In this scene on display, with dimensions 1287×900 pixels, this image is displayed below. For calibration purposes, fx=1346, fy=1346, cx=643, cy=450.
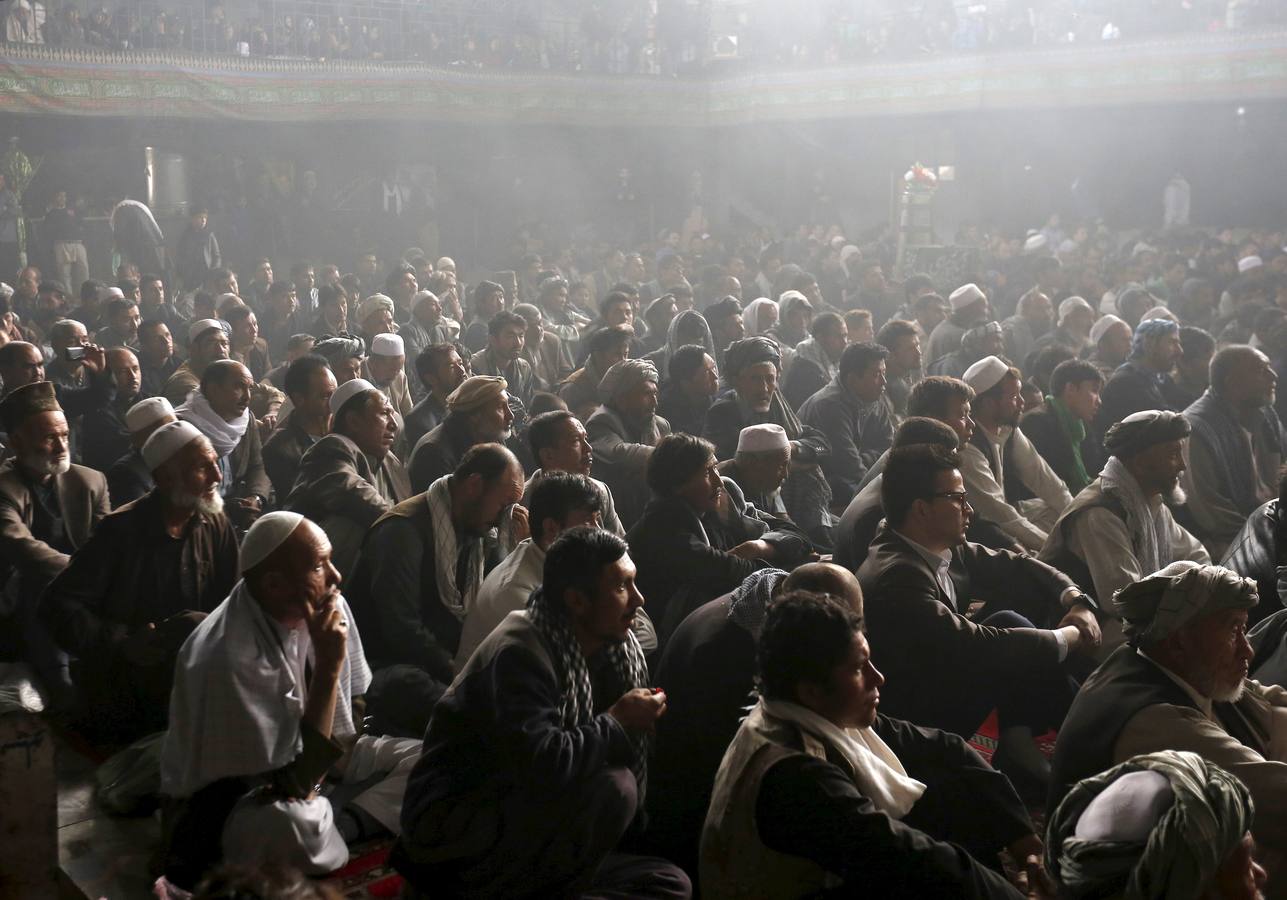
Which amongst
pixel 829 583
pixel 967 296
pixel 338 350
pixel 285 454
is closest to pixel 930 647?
pixel 829 583

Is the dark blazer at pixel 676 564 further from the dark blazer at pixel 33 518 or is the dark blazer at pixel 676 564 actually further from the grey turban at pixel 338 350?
the grey turban at pixel 338 350

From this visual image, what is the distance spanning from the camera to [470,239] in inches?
788

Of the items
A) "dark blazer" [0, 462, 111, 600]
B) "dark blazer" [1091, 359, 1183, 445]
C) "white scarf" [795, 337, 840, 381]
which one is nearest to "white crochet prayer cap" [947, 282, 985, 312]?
"white scarf" [795, 337, 840, 381]

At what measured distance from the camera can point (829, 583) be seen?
298cm

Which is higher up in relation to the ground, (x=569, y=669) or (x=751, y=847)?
(x=569, y=669)

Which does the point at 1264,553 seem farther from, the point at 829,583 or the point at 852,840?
the point at 852,840

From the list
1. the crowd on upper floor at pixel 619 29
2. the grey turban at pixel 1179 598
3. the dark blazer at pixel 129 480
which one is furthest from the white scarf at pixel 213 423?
the crowd on upper floor at pixel 619 29

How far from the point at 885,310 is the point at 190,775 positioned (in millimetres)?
10079

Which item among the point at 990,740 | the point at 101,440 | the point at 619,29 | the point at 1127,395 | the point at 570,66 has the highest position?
the point at 619,29

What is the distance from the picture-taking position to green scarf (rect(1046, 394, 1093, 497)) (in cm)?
600

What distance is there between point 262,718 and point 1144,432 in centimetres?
285

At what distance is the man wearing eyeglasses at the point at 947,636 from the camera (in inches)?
138

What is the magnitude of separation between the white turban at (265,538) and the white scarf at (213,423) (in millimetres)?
2574

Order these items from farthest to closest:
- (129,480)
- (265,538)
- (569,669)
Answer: (129,480) → (265,538) → (569,669)
